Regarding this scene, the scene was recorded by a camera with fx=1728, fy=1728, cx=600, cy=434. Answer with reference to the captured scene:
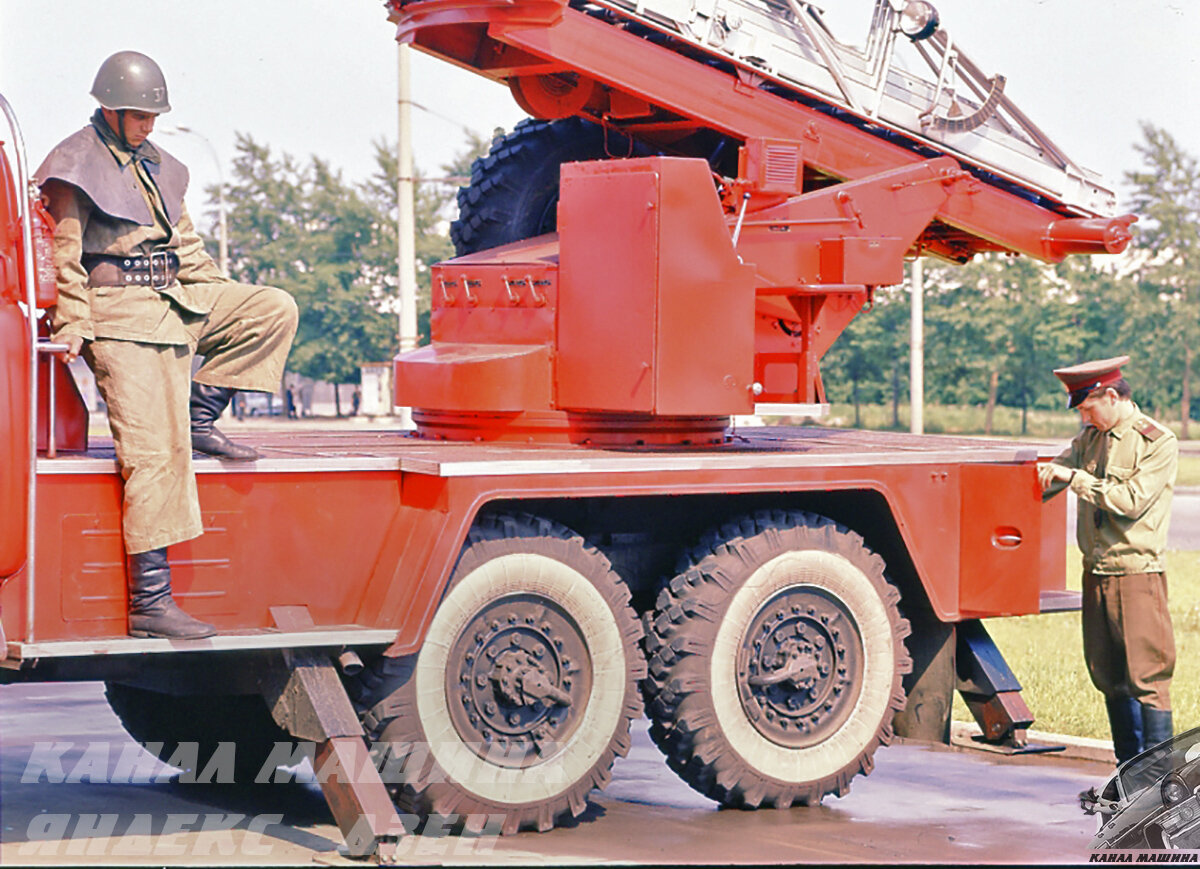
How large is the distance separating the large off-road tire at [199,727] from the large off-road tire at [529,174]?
288cm

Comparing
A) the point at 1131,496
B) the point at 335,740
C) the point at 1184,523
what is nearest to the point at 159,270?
the point at 335,740

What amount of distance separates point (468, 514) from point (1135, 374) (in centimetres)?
4140

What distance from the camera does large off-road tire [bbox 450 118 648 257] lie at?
31.1 feet

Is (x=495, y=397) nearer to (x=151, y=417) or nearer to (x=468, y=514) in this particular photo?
(x=468, y=514)

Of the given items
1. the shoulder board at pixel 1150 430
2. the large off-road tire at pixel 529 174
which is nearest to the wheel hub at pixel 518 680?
the shoulder board at pixel 1150 430

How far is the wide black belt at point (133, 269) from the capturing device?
654 centimetres

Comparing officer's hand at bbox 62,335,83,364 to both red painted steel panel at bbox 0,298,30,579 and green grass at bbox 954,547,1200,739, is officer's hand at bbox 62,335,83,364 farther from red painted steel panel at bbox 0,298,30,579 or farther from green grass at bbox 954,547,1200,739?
green grass at bbox 954,547,1200,739

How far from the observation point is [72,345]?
6.32 meters

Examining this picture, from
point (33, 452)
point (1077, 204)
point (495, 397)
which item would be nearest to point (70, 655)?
point (33, 452)

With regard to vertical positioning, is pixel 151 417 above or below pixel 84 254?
below

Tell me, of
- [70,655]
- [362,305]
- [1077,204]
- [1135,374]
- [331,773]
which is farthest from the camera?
[362,305]

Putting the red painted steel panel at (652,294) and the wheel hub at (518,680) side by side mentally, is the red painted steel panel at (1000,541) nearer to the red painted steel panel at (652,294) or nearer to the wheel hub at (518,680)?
the red painted steel panel at (652,294)

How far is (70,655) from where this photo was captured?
6.12 metres

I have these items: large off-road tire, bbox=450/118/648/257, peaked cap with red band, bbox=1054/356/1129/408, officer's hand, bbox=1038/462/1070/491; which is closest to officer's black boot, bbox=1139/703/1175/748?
officer's hand, bbox=1038/462/1070/491
